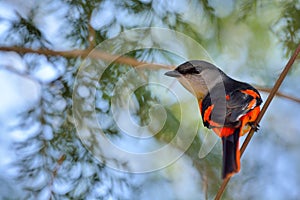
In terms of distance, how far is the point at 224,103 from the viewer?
0.76 meters

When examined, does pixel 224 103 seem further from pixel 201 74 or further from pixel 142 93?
pixel 142 93

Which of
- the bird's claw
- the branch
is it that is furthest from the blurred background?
the bird's claw

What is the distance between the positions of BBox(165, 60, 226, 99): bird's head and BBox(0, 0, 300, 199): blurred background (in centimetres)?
14

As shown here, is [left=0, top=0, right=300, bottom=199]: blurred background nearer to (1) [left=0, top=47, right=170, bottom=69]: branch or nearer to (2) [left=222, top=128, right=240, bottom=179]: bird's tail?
(1) [left=0, top=47, right=170, bottom=69]: branch

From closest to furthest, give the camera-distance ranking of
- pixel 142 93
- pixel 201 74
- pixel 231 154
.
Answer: pixel 231 154 → pixel 201 74 → pixel 142 93

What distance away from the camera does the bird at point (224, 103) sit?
720 millimetres

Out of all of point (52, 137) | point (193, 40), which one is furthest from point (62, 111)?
point (193, 40)

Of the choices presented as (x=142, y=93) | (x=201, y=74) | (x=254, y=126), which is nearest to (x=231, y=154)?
(x=254, y=126)

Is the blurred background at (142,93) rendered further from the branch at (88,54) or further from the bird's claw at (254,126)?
the bird's claw at (254,126)

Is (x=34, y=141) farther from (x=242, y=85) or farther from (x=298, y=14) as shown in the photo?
(x=298, y=14)

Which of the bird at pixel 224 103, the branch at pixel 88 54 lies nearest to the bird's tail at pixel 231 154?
the bird at pixel 224 103

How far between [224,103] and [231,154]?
119 mm

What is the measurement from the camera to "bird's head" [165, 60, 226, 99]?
32.9 inches

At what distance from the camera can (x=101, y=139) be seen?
1031 mm
